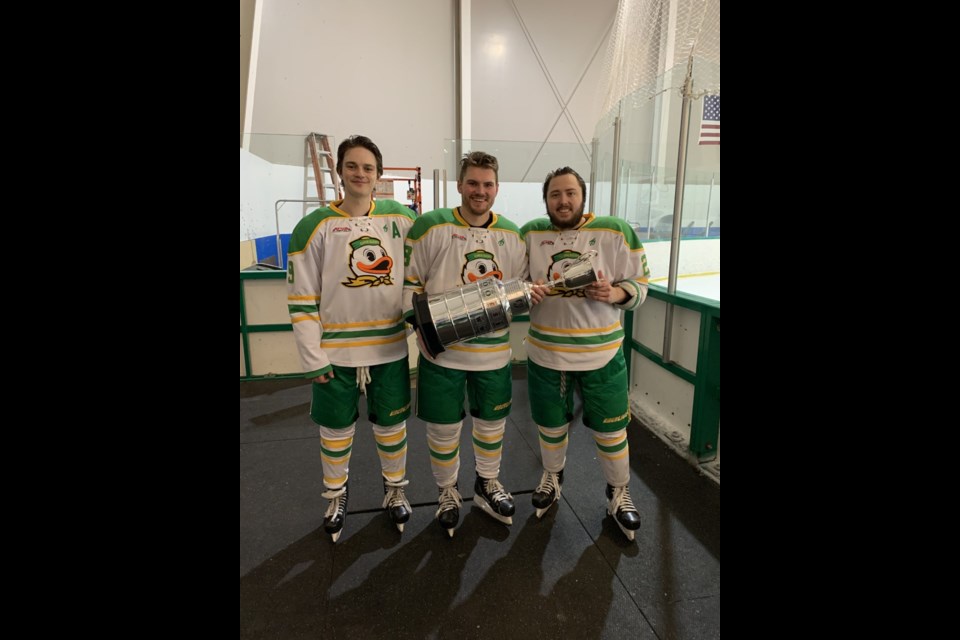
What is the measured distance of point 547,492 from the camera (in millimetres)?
1959

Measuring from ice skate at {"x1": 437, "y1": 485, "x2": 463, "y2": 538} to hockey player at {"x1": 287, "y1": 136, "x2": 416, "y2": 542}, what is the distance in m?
0.41

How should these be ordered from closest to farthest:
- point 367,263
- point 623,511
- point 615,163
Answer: point 367,263 → point 623,511 → point 615,163

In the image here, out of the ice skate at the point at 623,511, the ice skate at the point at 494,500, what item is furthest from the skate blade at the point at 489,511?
the ice skate at the point at 623,511

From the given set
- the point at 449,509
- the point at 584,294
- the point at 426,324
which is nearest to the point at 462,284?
the point at 426,324

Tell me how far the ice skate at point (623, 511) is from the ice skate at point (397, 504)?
0.89 meters

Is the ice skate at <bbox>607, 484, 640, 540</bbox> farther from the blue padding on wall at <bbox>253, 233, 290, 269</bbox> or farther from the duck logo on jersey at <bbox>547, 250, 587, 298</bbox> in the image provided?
the blue padding on wall at <bbox>253, 233, 290, 269</bbox>

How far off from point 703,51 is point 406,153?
4011mm

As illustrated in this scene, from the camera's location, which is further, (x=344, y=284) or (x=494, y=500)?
(x=494, y=500)

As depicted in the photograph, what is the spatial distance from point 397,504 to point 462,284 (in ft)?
3.32

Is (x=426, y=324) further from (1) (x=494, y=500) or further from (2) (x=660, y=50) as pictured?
(2) (x=660, y=50)

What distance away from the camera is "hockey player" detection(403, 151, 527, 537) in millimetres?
1714

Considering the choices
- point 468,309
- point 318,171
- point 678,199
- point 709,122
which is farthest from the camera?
point 318,171
